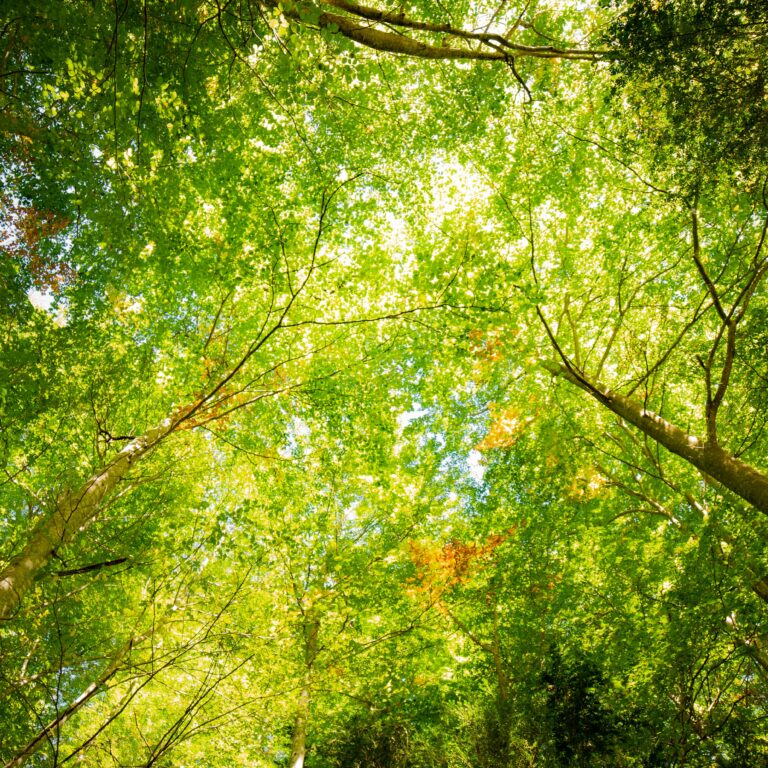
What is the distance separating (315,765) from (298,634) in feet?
19.6

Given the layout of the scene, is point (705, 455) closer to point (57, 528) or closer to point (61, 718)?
point (61, 718)

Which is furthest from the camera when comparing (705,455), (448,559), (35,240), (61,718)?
(448,559)

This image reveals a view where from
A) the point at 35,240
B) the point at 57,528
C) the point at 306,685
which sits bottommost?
the point at 306,685

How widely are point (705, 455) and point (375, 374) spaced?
433 cm

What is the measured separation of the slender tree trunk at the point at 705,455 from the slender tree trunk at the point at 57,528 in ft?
15.5

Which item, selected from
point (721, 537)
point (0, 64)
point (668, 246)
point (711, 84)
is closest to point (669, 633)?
point (721, 537)

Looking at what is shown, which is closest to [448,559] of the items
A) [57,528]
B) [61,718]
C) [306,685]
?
[306,685]

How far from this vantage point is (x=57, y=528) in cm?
404

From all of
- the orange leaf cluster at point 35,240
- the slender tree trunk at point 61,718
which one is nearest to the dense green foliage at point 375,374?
the orange leaf cluster at point 35,240

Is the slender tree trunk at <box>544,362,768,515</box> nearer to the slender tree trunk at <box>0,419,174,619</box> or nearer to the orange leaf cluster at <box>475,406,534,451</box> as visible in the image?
the orange leaf cluster at <box>475,406,534,451</box>

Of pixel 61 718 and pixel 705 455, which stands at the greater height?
pixel 705 455

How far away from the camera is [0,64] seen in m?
3.93

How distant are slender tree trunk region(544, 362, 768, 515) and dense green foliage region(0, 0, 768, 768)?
39 mm

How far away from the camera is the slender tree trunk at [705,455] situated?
4.08m
